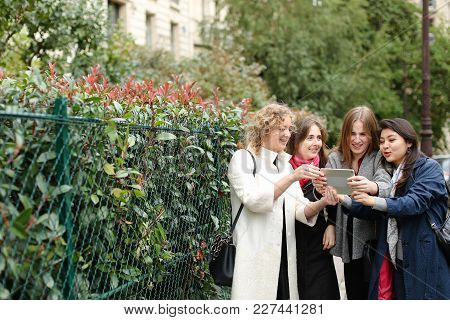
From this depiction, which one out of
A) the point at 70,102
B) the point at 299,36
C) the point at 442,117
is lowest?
the point at 70,102

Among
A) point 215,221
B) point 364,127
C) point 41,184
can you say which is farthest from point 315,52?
point 41,184

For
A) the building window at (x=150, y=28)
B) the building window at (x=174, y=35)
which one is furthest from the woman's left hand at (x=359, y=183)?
the building window at (x=174, y=35)

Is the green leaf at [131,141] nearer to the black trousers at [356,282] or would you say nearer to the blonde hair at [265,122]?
the blonde hair at [265,122]

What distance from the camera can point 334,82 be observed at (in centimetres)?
2162

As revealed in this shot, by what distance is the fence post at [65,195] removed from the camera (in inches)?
113

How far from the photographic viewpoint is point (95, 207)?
3396mm

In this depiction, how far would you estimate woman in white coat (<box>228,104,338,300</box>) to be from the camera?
4.34 meters

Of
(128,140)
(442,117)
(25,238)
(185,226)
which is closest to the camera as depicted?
(25,238)

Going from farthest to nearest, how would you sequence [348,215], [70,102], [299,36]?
[299,36], [348,215], [70,102]

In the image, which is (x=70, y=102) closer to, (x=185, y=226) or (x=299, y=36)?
(x=185, y=226)

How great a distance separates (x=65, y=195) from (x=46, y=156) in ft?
0.69
